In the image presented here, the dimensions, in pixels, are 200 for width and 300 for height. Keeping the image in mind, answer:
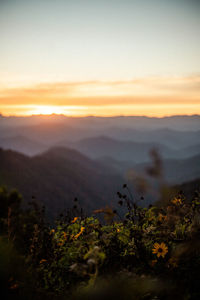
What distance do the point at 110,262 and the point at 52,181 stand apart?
91.6 meters

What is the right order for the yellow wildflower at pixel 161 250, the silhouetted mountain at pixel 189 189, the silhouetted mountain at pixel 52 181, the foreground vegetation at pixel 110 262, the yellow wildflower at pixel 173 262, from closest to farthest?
the foreground vegetation at pixel 110 262, the yellow wildflower at pixel 173 262, the yellow wildflower at pixel 161 250, the silhouetted mountain at pixel 189 189, the silhouetted mountain at pixel 52 181

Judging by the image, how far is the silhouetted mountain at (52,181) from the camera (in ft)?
252

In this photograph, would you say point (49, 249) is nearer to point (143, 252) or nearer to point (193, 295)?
point (143, 252)

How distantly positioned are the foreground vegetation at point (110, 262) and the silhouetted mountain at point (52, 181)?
188 ft

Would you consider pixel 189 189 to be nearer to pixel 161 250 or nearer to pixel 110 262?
pixel 110 262

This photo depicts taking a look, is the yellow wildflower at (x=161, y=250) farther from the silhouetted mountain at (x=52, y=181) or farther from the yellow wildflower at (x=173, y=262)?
→ the silhouetted mountain at (x=52, y=181)

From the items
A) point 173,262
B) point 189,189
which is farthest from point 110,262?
point 189,189

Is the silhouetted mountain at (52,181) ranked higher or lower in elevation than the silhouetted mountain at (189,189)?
lower

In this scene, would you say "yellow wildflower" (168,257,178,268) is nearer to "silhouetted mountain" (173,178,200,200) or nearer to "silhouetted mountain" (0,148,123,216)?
"silhouetted mountain" (173,178,200,200)

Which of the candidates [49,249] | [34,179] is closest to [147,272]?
[49,249]

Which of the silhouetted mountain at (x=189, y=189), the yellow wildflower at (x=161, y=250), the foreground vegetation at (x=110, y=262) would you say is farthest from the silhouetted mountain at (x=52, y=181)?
the yellow wildflower at (x=161, y=250)

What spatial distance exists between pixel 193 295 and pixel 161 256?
959 millimetres

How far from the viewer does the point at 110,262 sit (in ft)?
12.3

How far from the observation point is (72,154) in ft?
541
